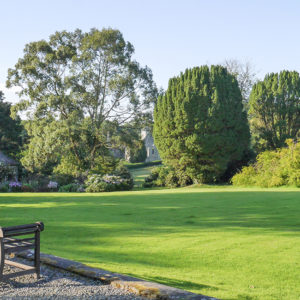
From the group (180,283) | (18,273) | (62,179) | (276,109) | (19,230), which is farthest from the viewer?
(62,179)

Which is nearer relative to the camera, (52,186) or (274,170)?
(274,170)

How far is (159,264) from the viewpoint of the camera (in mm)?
6090

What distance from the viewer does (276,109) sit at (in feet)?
89.2

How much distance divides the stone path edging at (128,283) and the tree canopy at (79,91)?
73.3 feet

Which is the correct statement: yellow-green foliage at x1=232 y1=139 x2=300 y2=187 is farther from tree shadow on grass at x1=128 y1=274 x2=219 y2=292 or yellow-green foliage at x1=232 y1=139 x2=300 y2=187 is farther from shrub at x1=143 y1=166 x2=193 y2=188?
tree shadow on grass at x1=128 y1=274 x2=219 y2=292

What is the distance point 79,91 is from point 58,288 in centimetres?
2531

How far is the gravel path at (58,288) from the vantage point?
14.5 ft

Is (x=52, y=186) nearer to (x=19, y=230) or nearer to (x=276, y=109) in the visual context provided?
(x=276, y=109)

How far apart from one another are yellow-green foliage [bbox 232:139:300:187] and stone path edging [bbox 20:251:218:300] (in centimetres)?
1655

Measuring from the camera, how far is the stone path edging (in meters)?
4.23

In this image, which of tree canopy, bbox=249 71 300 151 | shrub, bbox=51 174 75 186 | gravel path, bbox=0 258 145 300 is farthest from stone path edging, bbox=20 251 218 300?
tree canopy, bbox=249 71 300 151

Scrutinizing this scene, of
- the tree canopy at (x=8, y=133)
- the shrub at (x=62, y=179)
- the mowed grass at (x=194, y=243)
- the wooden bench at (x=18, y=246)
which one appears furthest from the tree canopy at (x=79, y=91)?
the wooden bench at (x=18, y=246)

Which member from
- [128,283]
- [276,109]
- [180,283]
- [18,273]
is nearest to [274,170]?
[276,109]

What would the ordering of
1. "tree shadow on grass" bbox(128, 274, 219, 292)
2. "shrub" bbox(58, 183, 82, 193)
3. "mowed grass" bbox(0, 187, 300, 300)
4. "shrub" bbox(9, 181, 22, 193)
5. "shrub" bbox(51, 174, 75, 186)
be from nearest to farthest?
"tree shadow on grass" bbox(128, 274, 219, 292) → "mowed grass" bbox(0, 187, 300, 300) → "shrub" bbox(58, 183, 82, 193) → "shrub" bbox(9, 181, 22, 193) → "shrub" bbox(51, 174, 75, 186)
